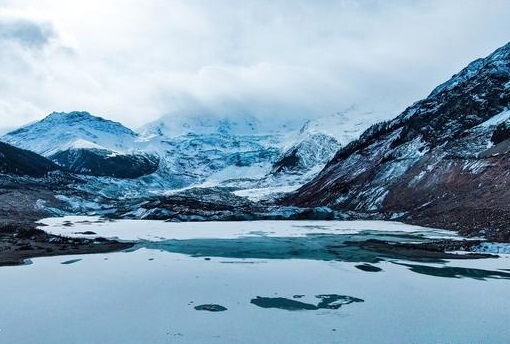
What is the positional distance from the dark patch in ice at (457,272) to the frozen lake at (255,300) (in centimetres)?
5

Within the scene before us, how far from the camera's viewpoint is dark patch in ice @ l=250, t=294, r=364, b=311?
2128cm

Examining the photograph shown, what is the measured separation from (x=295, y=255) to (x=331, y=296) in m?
16.1

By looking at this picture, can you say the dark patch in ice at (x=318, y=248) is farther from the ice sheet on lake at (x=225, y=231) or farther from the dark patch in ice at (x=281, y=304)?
the dark patch in ice at (x=281, y=304)

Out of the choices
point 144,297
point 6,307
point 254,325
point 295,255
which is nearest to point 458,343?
point 254,325

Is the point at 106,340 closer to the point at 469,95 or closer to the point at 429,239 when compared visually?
the point at 429,239

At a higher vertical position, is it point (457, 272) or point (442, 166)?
point (442, 166)

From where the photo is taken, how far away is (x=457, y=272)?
2938 cm

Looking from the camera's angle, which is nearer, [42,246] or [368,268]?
[368,268]

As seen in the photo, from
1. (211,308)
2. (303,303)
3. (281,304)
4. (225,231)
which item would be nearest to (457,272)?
(303,303)

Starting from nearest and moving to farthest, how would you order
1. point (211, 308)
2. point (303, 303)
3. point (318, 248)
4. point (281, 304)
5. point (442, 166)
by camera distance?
point (211, 308)
point (281, 304)
point (303, 303)
point (318, 248)
point (442, 166)

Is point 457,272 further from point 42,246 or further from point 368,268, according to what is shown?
point 42,246

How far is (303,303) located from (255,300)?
2081 millimetres

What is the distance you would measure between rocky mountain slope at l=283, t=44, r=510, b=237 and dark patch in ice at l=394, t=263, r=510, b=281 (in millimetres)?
19848

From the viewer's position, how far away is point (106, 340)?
661 inches
